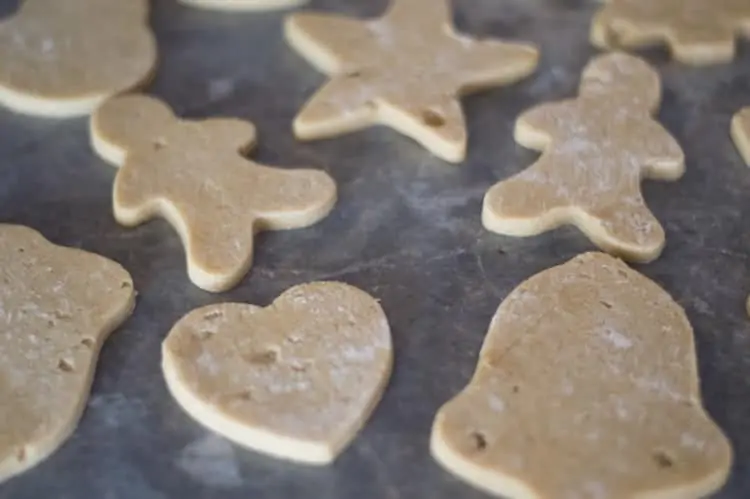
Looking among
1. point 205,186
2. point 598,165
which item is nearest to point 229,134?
point 205,186

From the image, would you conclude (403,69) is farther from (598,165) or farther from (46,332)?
(46,332)

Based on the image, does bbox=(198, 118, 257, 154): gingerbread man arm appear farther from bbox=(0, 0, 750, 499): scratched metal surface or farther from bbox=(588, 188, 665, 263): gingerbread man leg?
bbox=(588, 188, 665, 263): gingerbread man leg

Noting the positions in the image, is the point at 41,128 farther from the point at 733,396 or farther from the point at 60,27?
the point at 733,396

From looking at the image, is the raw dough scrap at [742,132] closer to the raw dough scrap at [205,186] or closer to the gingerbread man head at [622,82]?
the gingerbread man head at [622,82]

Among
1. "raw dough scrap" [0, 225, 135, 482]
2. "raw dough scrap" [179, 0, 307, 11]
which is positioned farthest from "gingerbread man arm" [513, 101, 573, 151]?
"raw dough scrap" [0, 225, 135, 482]

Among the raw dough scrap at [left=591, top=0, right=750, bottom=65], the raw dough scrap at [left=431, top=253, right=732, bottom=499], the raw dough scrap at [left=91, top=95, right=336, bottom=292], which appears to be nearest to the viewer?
the raw dough scrap at [left=431, top=253, right=732, bottom=499]

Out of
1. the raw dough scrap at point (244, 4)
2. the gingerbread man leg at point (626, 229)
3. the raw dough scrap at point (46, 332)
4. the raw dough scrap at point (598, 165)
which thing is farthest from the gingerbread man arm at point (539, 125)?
the raw dough scrap at point (46, 332)
